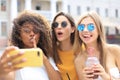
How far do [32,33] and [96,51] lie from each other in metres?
0.72

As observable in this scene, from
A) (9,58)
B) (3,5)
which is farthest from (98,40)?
(3,5)

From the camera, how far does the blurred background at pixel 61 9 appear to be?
125 ft

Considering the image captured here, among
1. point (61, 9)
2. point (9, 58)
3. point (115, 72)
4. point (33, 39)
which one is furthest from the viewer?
point (61, 9)

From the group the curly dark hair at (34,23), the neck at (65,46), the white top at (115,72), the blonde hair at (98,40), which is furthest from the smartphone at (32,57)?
the neck at (65,46)

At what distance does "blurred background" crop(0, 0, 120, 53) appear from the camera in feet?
125

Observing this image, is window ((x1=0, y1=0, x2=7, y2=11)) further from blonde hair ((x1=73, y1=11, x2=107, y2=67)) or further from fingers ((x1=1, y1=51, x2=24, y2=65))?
fingers ((x1=1, y1=51, x2=24, y2=65))

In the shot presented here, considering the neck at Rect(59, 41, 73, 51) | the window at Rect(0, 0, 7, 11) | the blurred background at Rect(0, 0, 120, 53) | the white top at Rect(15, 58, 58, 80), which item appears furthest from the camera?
the window at Rect(0, 0, 7, 11)

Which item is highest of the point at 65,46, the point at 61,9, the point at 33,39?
the point at 61,9

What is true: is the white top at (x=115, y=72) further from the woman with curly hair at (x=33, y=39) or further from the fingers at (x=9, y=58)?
the fingers at (x=9, y=58)

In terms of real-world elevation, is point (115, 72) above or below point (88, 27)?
below

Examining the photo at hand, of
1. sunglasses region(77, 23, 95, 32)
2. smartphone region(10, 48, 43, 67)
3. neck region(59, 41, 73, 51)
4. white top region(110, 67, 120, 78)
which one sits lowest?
white top region(110, 67, 120, 78)

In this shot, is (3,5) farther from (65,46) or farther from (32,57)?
(32,57)

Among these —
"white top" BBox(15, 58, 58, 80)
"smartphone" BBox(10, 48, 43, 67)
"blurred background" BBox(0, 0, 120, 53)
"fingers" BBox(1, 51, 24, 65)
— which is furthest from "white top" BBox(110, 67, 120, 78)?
"blurred background" BBox(0, 0, 120, 53)

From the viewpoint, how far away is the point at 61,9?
38.4 meters
